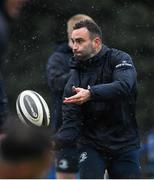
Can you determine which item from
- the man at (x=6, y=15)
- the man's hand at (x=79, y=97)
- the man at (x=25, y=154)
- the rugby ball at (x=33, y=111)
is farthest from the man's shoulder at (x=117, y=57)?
the man at (x=25, y=154)

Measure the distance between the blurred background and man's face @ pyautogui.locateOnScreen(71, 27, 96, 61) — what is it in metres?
7.78

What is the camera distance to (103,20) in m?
16.4

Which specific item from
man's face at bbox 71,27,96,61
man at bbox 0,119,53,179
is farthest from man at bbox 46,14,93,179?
man at bbox 0,119,53,179

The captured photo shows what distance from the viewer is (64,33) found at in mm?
16078

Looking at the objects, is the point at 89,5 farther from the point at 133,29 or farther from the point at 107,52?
the point at 107,52

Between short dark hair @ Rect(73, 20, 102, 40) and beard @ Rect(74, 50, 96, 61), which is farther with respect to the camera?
short dark hair @ Rect(73, 20, 102, 40)

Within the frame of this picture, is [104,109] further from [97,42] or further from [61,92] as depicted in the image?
[61,92]

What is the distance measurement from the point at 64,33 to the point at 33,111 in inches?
298

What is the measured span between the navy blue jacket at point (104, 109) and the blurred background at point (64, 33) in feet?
25.9

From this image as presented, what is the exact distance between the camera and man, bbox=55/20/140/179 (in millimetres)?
8086

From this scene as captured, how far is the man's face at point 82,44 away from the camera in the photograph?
26.7 ft

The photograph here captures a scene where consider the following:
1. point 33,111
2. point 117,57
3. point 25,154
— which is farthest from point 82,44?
point 25,154

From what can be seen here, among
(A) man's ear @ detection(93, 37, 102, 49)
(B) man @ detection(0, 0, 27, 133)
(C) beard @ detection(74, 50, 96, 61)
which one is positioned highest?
(B) man @ detection(0, 0, 27, 133)

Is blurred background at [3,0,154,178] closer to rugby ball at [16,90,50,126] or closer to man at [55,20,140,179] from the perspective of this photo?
rugby ball at [16,90,50,126]
